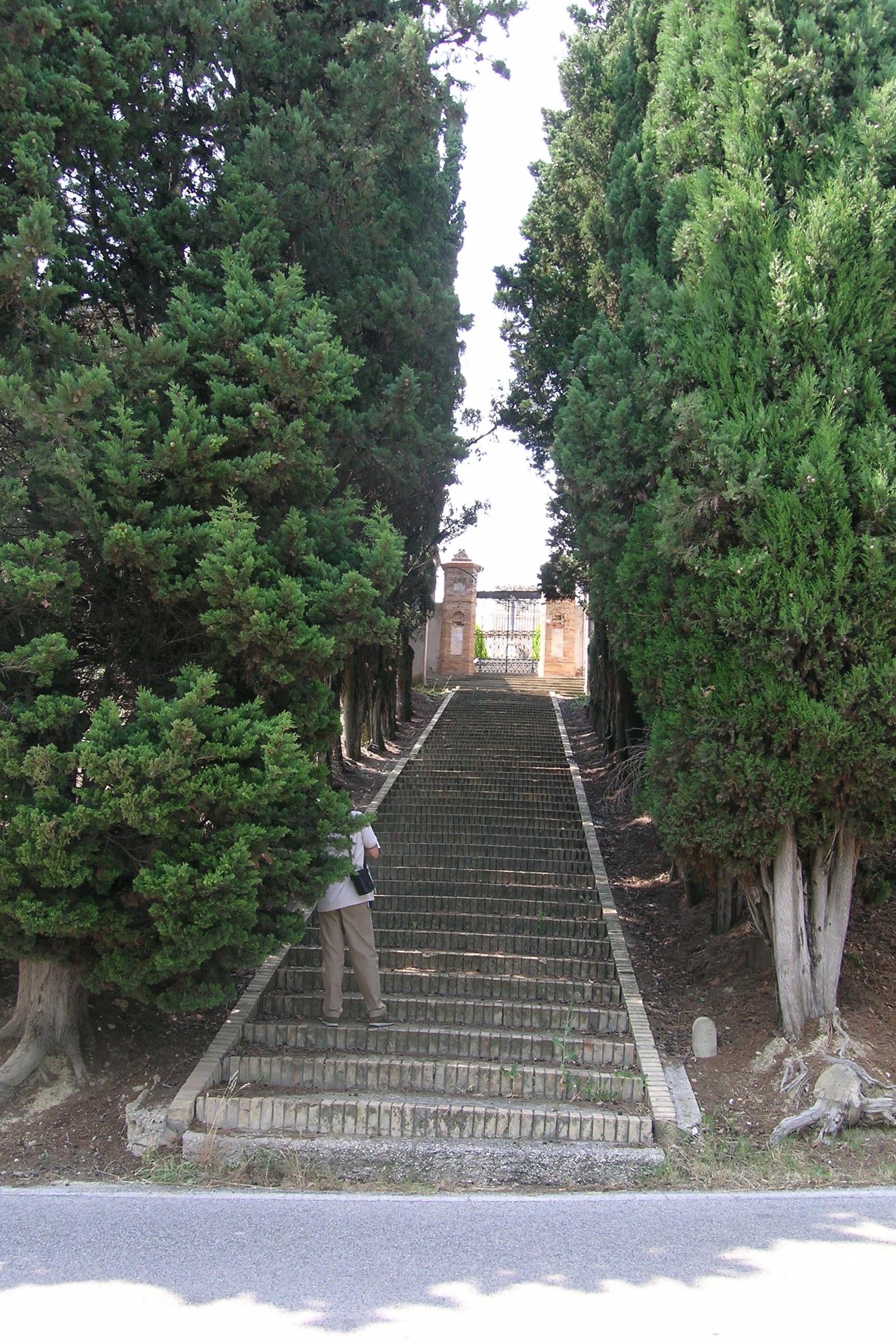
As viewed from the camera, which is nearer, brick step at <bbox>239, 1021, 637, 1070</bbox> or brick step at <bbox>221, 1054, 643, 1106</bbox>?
brick step at <bbox>221, 1054, 643, 1106</bbox>

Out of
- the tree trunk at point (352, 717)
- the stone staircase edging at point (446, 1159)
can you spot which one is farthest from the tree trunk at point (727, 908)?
the tree trunk at point (352, 717)

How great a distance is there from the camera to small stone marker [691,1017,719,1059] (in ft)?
21.5

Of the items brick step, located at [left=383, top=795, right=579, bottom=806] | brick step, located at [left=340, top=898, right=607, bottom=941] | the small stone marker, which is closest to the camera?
the small stone marker

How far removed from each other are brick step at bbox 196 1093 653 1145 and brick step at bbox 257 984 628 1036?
3.42ft

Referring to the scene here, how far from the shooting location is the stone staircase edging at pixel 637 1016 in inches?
223

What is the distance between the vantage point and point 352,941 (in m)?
6.48

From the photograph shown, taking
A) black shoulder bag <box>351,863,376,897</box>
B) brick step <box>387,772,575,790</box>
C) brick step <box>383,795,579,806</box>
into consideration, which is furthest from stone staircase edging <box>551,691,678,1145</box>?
black shoulder bag <box>351,863,376,897</box>

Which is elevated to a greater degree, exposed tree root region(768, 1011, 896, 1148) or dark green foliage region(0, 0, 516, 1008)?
dark green foliage region(0, 0, 516, 1008)

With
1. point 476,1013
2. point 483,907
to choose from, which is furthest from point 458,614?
point 476,1013

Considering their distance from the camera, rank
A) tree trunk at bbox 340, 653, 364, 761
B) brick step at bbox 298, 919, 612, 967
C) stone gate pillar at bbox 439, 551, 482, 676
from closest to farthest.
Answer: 1. brick step at bbox 298, 919, 612, 967
2. tree trunk at bbox 340, 653, 364, 761
3. stone gate pillar at bbox 439, 551, 482, 676

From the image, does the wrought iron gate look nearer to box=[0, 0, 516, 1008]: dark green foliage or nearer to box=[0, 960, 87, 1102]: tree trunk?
box=[0, 0, 516, 1008]: dark green foliage

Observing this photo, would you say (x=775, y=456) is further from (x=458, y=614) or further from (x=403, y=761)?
(x=458, y=614)

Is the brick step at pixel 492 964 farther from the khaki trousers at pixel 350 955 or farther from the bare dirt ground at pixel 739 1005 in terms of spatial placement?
the khaki trousers at pixel 350 955

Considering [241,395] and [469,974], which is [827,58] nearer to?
Answer: [241,395]
